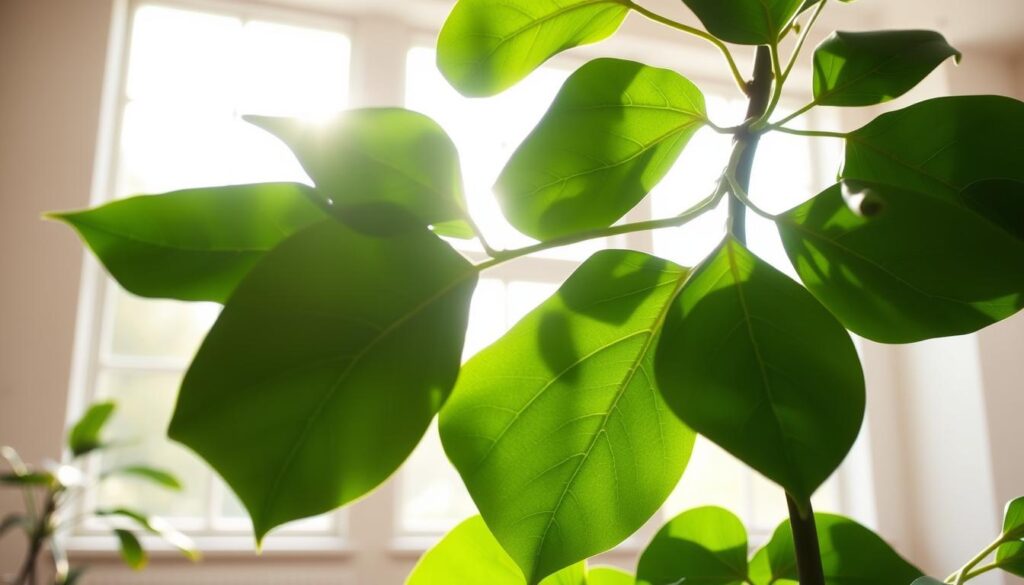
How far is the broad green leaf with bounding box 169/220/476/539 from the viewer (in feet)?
0.50

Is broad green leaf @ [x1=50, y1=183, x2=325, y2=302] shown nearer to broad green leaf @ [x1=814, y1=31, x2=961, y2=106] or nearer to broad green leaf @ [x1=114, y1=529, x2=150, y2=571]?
broad green leaf @ [x1=814, y1=31, x2=961, y2=106]

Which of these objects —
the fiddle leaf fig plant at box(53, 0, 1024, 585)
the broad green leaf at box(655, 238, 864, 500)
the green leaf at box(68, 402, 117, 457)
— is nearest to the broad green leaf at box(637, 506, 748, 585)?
the fiddle leaf fig plant at box(53, 0, 1024, 585)

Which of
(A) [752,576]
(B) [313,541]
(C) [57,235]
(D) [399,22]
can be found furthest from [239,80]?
(A) [752,576]

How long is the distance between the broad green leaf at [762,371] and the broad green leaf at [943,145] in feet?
0.23

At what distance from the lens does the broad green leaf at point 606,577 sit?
286mm

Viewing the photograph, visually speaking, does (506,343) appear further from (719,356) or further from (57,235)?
(57,235)

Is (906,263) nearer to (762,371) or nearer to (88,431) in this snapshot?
(762,371)

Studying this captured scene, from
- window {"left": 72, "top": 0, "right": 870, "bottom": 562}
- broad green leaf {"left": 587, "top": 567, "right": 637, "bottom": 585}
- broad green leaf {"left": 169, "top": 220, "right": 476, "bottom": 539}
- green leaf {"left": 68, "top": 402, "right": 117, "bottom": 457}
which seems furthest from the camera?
window {"left": 72, "top": 0, "right": 870, "bottom": 562}

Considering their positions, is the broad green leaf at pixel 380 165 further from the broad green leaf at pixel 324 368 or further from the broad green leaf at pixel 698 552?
the broad green leaf at pixel 698 552

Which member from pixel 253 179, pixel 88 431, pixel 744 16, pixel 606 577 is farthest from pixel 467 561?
pixel 253 179

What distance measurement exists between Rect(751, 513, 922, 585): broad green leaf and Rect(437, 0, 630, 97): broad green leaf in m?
0.16

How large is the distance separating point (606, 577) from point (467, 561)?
60mm

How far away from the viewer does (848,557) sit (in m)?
0.25

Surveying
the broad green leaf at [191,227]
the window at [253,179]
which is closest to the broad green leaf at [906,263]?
the broad green leaf at [191,227]
